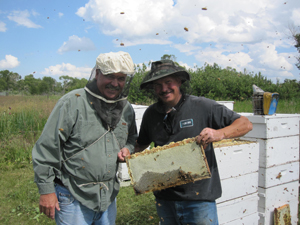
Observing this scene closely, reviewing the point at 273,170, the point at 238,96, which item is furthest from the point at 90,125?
the point at 238,96

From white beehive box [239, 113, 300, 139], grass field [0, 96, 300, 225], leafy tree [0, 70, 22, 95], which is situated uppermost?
leafy tree [0, 70, 22, 95]

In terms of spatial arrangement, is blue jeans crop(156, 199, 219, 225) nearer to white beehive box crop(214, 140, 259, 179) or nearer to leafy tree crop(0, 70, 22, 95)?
white beehive box crop(214, 140, 259, 179)

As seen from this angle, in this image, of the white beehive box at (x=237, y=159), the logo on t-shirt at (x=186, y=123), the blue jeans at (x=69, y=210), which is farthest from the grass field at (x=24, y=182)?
the logo on t-shirt at (x=186, y=123)

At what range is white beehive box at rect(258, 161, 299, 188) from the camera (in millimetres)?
3279

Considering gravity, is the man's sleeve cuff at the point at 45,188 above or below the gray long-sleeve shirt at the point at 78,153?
below

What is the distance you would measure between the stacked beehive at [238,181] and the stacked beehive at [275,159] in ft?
0.81

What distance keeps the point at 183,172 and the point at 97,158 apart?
0.70 metres

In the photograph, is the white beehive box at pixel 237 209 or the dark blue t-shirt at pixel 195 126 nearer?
the dark blue t-shirt at pixel 195 126

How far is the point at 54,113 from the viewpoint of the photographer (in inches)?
68.8

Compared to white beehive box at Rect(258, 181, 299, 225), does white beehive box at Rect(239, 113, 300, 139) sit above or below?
above

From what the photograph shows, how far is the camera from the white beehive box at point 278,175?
129 inches

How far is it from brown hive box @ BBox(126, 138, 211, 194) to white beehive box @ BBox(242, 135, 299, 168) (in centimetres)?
189

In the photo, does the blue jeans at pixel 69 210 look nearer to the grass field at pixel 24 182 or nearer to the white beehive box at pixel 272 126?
the grass field at pixel 24 182

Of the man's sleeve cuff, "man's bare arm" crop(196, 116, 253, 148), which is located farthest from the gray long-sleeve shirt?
"man's bare arm" crop(196, 116, 253, 148)
